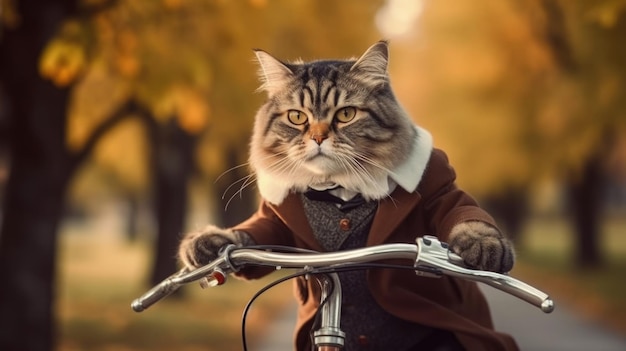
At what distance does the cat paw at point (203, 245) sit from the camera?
113 inches

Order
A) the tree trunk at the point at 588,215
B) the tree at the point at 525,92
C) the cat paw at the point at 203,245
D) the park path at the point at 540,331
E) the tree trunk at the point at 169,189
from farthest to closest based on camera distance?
the tree trunk at the point at 588,215 < the tree trunk at the point at 169,189 < the tree at the point at 525,92 < the park path at the point at 540,331 < the cat paw at the point at 203,245

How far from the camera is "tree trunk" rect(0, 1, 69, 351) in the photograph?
8.51m

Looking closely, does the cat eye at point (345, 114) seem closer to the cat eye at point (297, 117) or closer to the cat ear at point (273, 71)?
the cat eye at point (297, 117)

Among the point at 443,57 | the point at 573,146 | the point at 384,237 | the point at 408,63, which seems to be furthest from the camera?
the point at 408,63

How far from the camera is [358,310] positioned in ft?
10.2

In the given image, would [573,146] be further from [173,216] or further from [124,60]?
[124,60]

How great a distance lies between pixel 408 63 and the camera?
23812 millimetres

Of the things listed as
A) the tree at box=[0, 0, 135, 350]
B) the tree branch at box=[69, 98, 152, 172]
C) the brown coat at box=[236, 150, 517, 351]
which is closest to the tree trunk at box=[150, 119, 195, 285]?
the tree branch at box=[69, 98, 152, 172]

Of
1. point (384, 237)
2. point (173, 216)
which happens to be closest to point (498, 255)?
point (384, 237)

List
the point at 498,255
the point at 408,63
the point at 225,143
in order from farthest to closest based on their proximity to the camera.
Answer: the point at 408,63 → the point at 225,143 → the point at 498,255

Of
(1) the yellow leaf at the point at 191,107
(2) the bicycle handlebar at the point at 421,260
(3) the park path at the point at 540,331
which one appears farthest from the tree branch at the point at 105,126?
(2) the bicycle handlebar at the point at 421,260

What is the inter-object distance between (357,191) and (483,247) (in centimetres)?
54

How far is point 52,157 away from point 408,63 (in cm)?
1580

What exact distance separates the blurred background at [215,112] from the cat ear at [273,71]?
282mm
